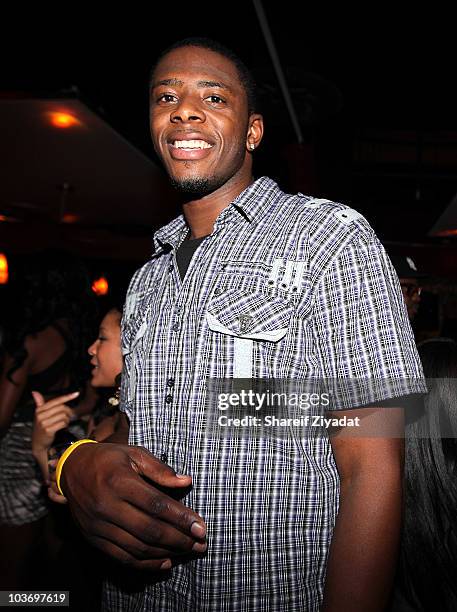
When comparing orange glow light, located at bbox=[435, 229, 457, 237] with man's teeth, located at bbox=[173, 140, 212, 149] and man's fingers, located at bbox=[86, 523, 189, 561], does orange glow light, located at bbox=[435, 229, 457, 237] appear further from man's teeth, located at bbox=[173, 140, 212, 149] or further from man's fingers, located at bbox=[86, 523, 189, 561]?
man's fingers, located at bbox=[86, 523, 189, 561]

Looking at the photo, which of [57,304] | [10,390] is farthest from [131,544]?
[57,304]

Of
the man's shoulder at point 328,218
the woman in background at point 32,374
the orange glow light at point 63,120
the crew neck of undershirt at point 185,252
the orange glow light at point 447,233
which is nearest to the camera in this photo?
the man's shoulder at point 328,218

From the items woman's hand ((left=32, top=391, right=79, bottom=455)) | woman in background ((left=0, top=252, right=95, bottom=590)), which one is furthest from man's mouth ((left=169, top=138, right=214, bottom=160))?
woman in background ((left=0, top=252, right=95, bottom=590))

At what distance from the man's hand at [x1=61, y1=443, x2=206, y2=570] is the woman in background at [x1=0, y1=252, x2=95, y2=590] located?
163 cm

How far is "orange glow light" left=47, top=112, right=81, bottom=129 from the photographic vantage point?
15.5 feet

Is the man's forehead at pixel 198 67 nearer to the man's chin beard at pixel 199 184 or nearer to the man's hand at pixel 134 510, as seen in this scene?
the man's chin beard at pixel 199 184

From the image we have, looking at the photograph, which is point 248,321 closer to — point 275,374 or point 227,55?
point 275,374

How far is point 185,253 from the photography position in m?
1.38

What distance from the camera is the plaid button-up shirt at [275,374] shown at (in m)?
0.99

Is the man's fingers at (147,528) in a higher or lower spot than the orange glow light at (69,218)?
lower

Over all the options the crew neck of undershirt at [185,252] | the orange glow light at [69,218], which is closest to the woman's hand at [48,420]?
the crew neck of undershirt at [185,252]

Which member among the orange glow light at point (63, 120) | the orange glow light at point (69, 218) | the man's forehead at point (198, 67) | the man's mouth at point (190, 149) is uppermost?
the orange glow light at point (69, 218)

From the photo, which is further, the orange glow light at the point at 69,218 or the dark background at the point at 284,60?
the orange glow light at the point at 69,218

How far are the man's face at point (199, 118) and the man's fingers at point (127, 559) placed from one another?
83cm
